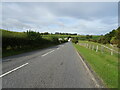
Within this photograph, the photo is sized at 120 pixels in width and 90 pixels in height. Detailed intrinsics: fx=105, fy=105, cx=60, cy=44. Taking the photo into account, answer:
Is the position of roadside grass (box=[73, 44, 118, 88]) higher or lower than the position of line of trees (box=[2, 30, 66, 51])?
lower

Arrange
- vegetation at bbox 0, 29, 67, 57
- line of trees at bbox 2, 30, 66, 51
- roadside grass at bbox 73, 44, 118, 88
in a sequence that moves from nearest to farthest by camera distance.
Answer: roadside grass at bbox 73, 44, 118, 88
vegetation at bbox 0, 29, 67, 57
line of trees at bbox 2, 30, 66, 51

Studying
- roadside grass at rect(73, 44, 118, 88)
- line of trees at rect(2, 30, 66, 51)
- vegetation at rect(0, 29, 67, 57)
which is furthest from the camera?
line of trees at rect(2, 30, 66, 51)

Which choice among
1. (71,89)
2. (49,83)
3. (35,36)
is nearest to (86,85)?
(71,89)

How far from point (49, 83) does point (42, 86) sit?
37 centimetres

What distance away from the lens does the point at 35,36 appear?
80.9ft

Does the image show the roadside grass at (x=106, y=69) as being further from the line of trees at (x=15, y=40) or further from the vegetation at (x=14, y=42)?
the line of trees at (x=15, y=40)

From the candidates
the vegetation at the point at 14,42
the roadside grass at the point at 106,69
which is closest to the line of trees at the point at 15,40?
the vegetation at the point at 14,42

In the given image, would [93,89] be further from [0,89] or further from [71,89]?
[0,89]

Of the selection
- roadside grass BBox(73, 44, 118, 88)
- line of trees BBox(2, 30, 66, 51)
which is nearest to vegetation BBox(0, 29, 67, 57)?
line of trees BBox(2, 30, 66, 51)

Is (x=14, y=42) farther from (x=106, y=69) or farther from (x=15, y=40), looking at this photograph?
(x=106, y=69)

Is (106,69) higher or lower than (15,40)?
lower

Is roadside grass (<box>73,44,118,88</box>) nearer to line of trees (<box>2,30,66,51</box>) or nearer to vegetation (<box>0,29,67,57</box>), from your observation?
vegetation (<box>0,29,67,57</box>)

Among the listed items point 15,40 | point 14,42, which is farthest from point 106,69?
point 15,40

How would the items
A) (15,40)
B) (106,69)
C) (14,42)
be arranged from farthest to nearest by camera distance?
(15,40) → (14,42) → (106,69)
